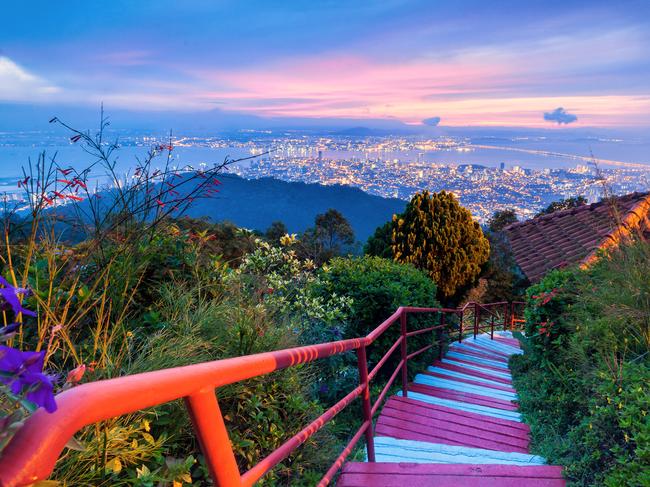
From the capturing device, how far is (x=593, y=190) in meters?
5.44

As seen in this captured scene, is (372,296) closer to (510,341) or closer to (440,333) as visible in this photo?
(440,333)

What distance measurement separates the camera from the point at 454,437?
4.34m

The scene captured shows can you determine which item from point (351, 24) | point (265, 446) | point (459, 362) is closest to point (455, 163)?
point (351, 24)

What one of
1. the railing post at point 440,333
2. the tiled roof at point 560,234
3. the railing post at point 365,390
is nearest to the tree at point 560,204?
the tiled roof at point 560,234

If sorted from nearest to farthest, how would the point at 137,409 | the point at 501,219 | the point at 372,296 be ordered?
the point at 137,409, the point at 372,296, the point at 501,219

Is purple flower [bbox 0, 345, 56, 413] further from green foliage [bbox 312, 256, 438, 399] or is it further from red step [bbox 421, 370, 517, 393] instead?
red step [bbox 421, 370, 517, 393]

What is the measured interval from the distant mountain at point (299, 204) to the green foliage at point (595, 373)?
48.6 m

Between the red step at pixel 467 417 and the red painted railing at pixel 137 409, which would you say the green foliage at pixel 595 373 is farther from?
the red painted railing at pixel 137 409

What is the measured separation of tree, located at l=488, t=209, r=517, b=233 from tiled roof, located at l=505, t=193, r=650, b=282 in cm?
1741

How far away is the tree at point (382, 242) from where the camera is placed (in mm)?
15852

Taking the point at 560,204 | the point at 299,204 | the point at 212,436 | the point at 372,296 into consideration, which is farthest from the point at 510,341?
the point at 299,204

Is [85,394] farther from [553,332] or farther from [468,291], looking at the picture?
[468,291]

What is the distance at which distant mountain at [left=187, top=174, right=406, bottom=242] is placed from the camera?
188ft

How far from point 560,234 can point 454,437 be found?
9.02 m
